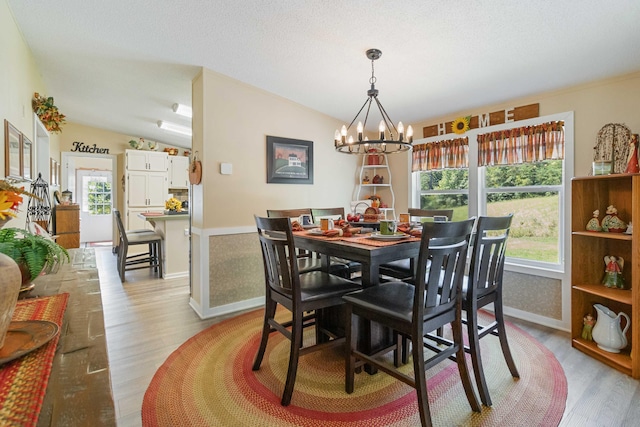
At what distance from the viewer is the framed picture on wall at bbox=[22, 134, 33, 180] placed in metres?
2.72

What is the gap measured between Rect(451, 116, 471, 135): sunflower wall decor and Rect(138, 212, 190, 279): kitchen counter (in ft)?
12.1

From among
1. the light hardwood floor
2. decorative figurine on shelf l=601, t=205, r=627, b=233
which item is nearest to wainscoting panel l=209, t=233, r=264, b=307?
the light hardwood floor

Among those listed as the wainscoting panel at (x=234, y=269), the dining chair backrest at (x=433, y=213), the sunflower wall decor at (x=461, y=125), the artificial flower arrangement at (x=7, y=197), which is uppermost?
the sunflower wall decor at (x=461, y=125)

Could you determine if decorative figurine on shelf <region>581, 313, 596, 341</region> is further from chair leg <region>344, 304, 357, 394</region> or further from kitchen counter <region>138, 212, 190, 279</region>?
kitchen counter <region>138, 212, 190, 279</region>

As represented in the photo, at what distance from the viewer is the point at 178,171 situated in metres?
6.68

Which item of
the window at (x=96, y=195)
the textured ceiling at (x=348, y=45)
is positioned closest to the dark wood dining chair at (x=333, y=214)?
the textured ceiling at (x=348, y=45)

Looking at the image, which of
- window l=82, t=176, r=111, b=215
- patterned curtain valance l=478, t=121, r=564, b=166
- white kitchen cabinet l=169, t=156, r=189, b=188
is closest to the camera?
patterned curtain valance l=478, t=121, r=564, b=166

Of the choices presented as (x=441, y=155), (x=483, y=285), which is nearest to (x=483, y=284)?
(x=483, y=285)

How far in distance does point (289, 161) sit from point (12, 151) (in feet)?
7.78

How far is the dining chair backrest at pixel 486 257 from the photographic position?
1830 mm

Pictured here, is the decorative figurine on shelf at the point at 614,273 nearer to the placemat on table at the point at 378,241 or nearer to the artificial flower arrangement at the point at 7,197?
the placemat on table at the point at 378,241

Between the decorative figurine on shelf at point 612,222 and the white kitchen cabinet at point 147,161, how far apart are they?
6.81 m

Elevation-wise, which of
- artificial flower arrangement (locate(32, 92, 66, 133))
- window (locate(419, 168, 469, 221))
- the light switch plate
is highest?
artificial flower arrangement (locate(32, 92, 66, 133))

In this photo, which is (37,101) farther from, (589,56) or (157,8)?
(589,56)
